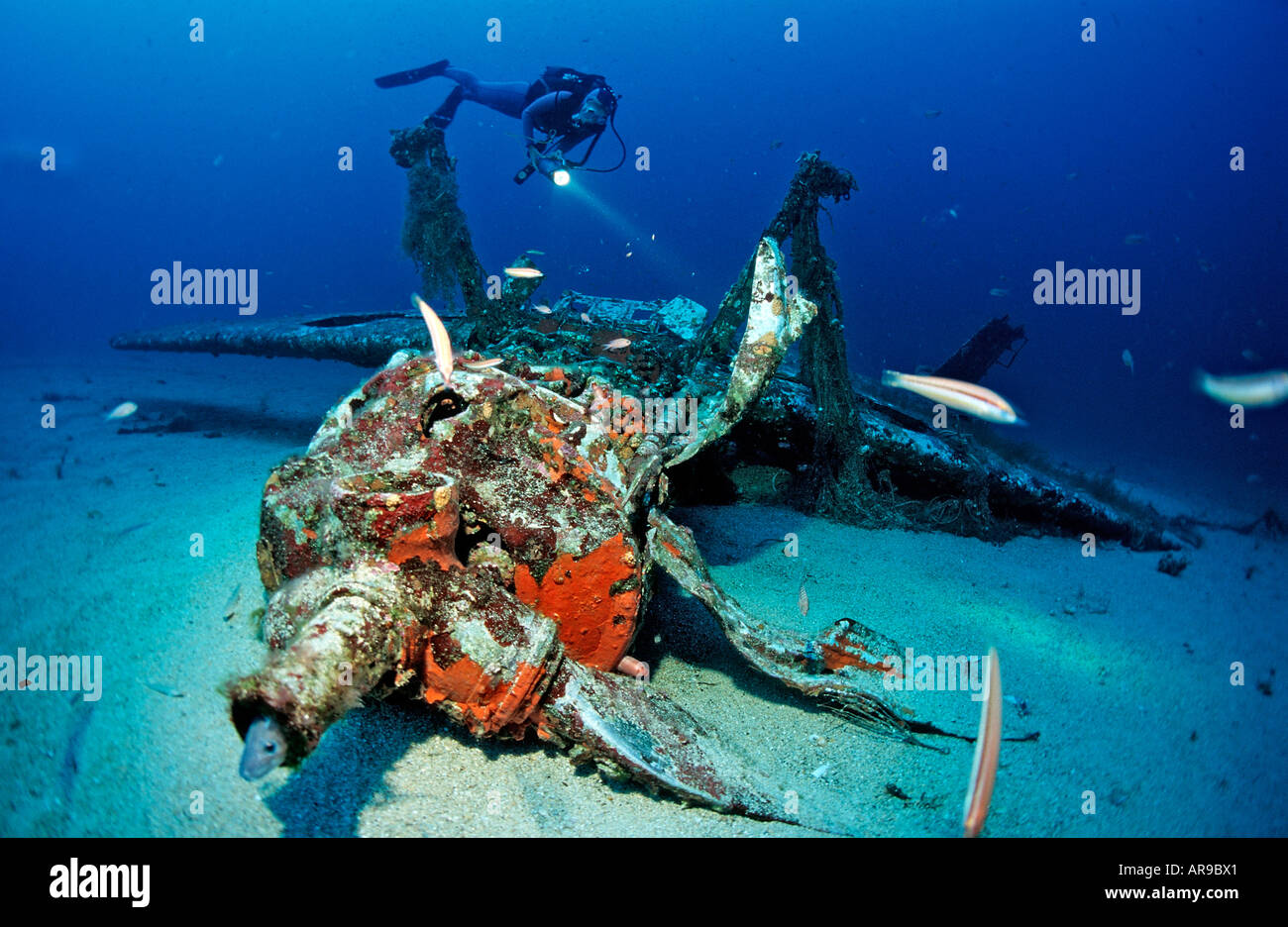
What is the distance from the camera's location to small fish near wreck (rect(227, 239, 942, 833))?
6.12 ft

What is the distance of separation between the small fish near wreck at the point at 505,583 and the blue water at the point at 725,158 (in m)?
41.8

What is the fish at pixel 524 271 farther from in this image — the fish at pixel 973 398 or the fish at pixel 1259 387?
the fish at pixel 1259 387

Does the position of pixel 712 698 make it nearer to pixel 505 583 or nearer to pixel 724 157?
pixel 505 583

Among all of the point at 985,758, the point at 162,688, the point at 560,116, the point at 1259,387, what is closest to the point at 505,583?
the point at 162,688

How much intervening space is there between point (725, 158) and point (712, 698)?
137 m

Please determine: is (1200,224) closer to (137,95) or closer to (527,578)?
(527,578)

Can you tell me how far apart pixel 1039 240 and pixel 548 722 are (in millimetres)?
118769

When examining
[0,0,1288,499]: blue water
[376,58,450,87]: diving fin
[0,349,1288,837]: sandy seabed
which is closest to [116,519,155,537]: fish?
[0,349,1288,837]: sandy seabed

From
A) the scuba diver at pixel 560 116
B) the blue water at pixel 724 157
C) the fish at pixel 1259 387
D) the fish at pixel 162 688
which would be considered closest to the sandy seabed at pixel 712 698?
the fish at pixel 162 688

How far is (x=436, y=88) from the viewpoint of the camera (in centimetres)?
12338

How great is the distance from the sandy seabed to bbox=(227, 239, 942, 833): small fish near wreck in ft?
0.86

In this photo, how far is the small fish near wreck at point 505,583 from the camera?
1866 millimetres

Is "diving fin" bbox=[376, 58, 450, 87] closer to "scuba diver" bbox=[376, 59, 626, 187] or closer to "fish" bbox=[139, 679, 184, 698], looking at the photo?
"scuba diver" bbox=[376, 59, 626, 187]
